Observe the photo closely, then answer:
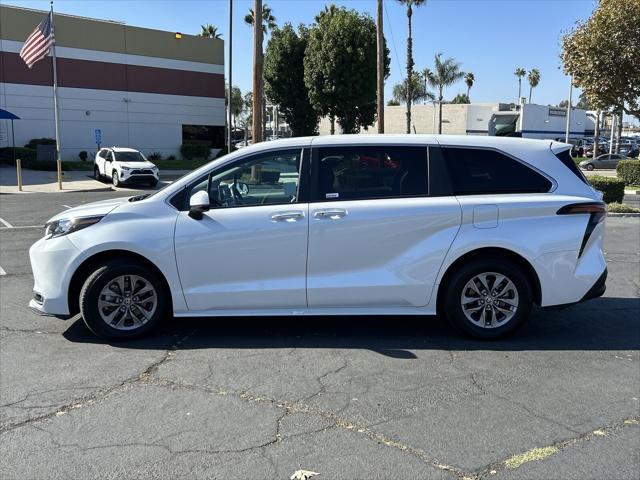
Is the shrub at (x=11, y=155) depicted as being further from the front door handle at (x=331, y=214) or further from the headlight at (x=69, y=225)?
the front door handle at (x=331, y=214)

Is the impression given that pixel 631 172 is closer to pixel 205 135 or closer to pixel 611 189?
pixel 611 189

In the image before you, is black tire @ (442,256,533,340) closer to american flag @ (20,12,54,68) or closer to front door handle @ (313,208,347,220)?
front door handle @ (313,208,347,220)

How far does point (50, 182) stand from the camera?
25625 mm

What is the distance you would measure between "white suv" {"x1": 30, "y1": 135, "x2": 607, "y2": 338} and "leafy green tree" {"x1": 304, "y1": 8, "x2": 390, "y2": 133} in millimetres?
30149

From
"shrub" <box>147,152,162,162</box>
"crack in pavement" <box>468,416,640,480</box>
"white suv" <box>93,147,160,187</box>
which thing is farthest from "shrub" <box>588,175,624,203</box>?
"shrub" <box>147,152,162,162</box>

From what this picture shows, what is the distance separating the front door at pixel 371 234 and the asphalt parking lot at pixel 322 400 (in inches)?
19.6

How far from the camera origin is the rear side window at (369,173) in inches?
199

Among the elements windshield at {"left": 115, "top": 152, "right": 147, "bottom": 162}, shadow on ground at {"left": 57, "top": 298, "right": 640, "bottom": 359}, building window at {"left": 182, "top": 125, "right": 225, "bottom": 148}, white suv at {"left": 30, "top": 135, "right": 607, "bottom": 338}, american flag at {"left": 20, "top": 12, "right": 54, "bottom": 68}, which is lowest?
shadow on ground at {"left": 57, "top": 298, "right": 640, "bottom": 359}

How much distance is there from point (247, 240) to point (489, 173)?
223cm

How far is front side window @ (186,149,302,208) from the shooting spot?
199 inches

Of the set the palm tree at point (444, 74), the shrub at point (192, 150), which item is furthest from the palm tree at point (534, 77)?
the shrub at point (192, 150)

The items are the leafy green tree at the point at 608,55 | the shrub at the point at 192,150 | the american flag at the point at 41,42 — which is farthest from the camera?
the shrub at the point at 192,150

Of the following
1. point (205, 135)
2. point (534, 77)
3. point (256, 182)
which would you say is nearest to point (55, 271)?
point (256, 182)

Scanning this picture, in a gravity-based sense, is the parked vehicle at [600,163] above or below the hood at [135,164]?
above
